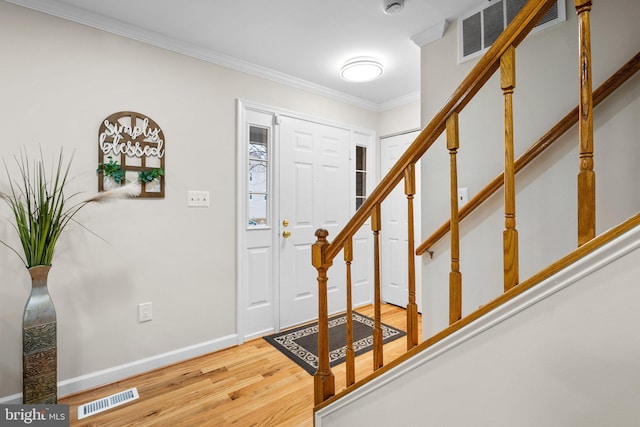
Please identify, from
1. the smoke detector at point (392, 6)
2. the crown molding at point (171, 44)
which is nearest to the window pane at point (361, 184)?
the crown molding at point (171, 44)

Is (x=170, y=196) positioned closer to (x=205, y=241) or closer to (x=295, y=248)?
(x=205, y=241)

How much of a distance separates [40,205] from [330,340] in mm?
2173

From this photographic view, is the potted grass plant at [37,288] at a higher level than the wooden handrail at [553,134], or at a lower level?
lower

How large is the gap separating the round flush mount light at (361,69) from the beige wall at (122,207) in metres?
0.79

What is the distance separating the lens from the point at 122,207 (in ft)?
6.64

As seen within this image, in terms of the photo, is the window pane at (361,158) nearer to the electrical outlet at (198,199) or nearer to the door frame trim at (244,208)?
the door frame trim at (244,208)

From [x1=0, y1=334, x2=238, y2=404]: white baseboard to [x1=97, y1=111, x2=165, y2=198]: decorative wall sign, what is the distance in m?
1.17

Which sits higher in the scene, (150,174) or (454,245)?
(150,174)

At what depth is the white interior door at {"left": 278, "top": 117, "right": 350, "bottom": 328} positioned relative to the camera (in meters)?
2.84

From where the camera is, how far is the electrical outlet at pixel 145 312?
2086mm

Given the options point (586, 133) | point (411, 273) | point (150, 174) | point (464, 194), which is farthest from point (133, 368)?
point (586, 133)

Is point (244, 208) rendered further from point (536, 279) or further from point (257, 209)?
point (536, 279)

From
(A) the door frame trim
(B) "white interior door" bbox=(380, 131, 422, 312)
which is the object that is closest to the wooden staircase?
(A) the door frame trim

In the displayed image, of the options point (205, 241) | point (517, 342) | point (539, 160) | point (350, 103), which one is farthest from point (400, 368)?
point (350, 103)
